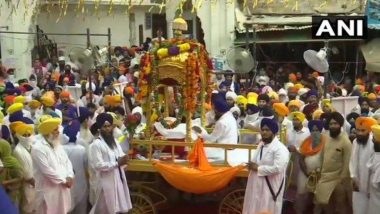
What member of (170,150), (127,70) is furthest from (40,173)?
(127,70)

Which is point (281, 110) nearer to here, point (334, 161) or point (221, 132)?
point (221, 132)

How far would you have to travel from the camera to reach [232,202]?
7.69 meters

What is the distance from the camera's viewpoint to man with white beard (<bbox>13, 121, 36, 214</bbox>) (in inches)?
257

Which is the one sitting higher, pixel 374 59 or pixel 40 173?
pixel 374 59

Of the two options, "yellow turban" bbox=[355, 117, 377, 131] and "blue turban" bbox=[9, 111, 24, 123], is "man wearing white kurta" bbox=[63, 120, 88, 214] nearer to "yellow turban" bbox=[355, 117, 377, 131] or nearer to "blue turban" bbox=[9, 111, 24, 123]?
"blue turban" bbox=[9, 111, 24, 123]

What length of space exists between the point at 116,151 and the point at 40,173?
0.90 m

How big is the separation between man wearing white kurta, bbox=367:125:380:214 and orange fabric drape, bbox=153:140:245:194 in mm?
1481

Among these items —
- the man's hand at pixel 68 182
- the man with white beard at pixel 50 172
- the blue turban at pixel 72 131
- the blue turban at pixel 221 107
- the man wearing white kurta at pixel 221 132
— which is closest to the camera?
the man with white beard at pixel 50 172

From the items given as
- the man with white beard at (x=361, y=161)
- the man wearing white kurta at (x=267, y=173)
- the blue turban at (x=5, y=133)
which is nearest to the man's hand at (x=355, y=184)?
the man with white beard at (x=361, y=161)

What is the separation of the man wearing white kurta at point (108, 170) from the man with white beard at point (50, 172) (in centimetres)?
35

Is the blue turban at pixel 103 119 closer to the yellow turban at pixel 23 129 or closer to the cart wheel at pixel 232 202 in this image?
the yellow turban at pixel 23 129

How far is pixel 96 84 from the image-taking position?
45.0 feet

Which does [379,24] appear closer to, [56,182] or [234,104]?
[234,104]

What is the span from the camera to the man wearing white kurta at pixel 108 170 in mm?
6910
